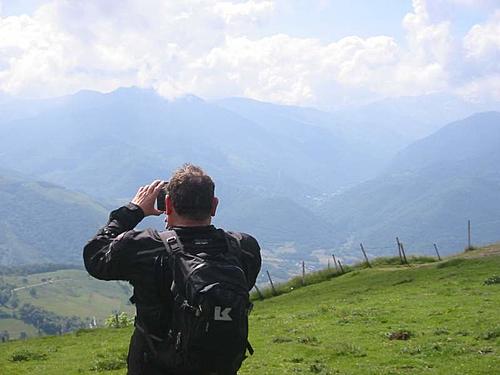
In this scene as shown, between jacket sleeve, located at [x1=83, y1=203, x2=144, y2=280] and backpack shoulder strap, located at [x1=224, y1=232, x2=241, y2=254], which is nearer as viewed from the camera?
jacket sleeve, located at [x1=83, y1=203, x2=144, y2=280]

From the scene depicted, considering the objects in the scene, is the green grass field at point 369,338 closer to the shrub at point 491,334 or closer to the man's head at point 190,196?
the shrub at point 491,334

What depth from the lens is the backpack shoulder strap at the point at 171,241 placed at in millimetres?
5365

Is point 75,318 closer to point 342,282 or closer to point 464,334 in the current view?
point 342,282

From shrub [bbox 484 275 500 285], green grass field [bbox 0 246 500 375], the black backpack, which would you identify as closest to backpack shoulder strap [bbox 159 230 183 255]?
the black backpack

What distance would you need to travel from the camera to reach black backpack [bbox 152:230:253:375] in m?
4.93

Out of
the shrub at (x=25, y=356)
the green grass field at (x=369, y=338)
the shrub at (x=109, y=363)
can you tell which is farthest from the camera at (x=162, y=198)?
the shrub at (x=25, y=356)

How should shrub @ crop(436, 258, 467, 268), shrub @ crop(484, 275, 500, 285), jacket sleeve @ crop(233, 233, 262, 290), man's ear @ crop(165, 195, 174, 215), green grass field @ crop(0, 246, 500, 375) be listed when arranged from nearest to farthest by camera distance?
1. man's ear @ crop(165, 195, 174, 215)
2. jacket sleeve @ crop(233, 233, 262, 290)
3. green grass field @ crop(0, 246, 500, 375)
4. shrub @ crop(484, 275, 500, 285)
5. shrub @ crop(436, 258, 467, 268)

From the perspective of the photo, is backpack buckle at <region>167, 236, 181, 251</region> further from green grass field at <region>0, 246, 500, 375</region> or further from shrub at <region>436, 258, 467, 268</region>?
shrub at <region>436, 258, 467, 268</region>

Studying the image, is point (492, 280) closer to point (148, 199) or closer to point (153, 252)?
point (148, 199)

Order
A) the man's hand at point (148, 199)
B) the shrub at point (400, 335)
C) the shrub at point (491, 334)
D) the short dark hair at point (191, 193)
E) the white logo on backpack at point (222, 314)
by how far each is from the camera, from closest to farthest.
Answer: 1. the white logo on backpack at point (222, 314)
2. the short dark hair at point (191, 193)
3. the man's hand at point (148, 199)
4. the shrub at point (491, 334)
5. the shrub at point (400, 335)

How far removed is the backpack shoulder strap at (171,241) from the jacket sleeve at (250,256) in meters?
0.69

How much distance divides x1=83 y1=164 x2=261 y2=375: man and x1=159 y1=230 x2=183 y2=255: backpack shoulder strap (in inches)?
1.3

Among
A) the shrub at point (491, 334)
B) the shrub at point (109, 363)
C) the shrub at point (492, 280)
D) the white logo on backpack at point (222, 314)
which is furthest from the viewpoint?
the shrub at point (492, 280)

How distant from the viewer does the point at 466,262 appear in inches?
1484
